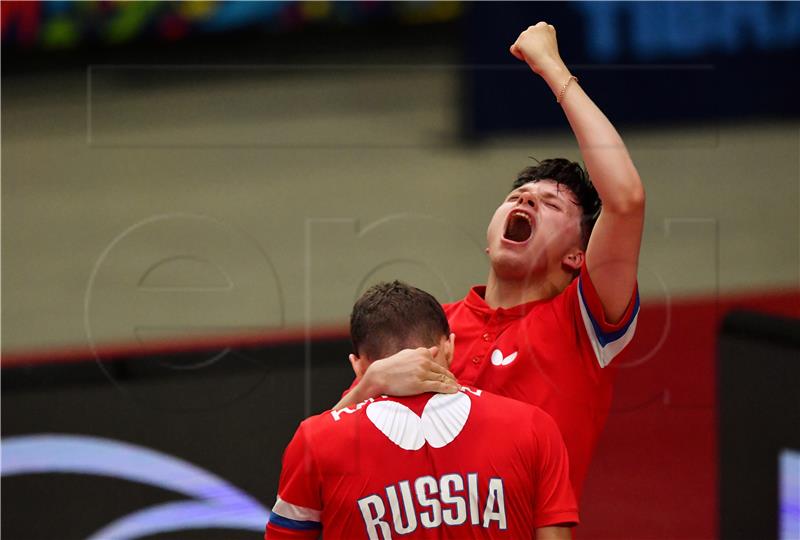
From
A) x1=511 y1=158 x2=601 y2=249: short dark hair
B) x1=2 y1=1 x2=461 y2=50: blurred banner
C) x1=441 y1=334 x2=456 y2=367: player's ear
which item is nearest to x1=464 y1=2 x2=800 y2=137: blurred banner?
x1=2 y1=1 x2=461 y2=50: blurred banner

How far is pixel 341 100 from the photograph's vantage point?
254 cm

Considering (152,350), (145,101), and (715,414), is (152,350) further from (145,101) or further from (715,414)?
(715,414)

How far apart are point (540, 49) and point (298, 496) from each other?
796mm

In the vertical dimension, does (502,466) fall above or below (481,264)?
below

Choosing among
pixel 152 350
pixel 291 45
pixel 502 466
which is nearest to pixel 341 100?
pixel 291 45

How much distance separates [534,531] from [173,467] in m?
1.54

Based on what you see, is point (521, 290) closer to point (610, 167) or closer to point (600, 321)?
point (600, 321)

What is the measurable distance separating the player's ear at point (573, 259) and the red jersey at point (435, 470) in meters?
0.44

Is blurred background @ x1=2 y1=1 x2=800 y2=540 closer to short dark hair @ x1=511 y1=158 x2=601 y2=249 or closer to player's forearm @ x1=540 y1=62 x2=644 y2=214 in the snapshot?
short dark hair @ x1=511 y1=158 x2=601 y2=249

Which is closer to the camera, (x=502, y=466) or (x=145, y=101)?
(x=502, y=466)

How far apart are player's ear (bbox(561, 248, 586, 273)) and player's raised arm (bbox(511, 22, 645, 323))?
0.18 meters

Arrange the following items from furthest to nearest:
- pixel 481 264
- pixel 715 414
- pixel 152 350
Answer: pixel 715 414, pixel 152 350, pixel 481 264

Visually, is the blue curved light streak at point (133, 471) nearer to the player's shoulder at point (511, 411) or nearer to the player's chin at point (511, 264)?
the player's chin at point (511, 264)

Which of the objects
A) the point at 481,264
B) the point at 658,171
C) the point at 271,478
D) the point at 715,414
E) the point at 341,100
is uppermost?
the point at 341,100
